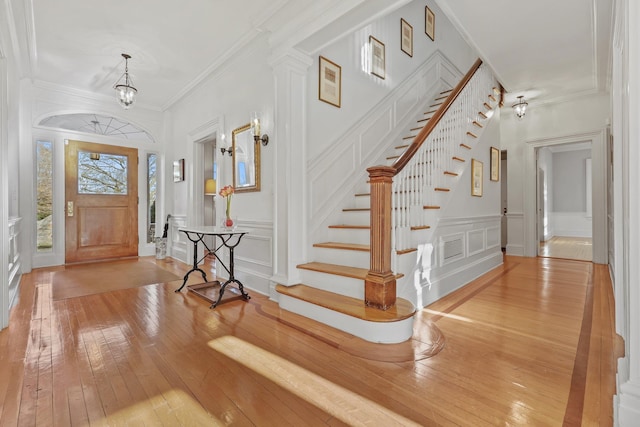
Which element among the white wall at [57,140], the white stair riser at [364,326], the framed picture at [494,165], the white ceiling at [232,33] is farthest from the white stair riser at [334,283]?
the white wall at [57,140]

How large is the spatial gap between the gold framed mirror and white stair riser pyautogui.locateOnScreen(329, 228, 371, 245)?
1.05 m

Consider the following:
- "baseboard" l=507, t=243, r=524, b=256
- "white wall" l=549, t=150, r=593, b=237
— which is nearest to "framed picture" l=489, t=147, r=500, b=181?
"baseboard" l=507, t=243, r=524, b=256

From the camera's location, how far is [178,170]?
217 inches

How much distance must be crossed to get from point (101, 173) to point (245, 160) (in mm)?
3627

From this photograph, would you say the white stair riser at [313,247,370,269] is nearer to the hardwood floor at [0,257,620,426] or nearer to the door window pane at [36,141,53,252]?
the hardwood floor at [0,257,620,426]

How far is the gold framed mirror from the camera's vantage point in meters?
3.54

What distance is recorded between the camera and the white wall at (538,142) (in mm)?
5180

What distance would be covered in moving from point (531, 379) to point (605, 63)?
4.89 m

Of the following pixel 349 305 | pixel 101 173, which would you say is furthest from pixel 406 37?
pixel 101 173

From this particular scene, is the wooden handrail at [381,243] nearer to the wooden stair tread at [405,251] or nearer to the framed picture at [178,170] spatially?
the wooden stair tread at [405,251]

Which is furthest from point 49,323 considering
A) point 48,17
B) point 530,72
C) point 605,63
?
point 605,63

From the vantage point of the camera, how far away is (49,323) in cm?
252

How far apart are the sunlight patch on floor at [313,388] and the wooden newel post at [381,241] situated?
2.74 ft

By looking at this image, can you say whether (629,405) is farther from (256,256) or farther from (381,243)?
(256,256)
